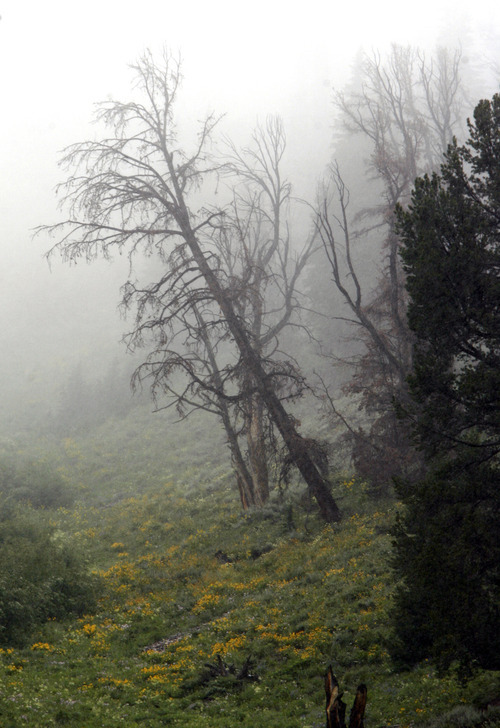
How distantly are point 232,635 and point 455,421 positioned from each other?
19.0 ft

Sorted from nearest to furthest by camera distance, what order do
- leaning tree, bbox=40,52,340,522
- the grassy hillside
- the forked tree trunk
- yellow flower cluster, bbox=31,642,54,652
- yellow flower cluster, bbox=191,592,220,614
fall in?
1. the grassy hillside
2. yellow flower cluster, bbox=31,642,54,652
3. yellow flower cluster, bbox=191,592,220,614
4. leaning tree, bbox=40,52,340,522
5. the forked tree trunk

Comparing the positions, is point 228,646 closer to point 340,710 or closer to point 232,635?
point 232,635

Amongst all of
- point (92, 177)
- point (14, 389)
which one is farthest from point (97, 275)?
point (92, 177)

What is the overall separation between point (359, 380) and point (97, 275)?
55633 millimetres

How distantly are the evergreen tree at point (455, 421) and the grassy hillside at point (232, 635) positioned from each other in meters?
0.89

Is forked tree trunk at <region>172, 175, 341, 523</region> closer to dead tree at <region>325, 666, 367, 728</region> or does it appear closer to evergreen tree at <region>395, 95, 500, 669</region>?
evergreen tree at <region>395, 95, 500, 669</region>

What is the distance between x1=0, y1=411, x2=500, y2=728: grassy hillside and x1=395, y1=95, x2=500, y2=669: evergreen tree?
889 millimetres

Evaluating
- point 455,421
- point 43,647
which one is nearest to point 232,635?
point 43,647

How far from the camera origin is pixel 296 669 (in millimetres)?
7910

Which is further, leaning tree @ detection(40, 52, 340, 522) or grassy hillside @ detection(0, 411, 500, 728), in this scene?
leaning tree @ detection(40, 52, 340, 522)

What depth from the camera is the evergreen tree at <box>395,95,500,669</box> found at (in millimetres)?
5469

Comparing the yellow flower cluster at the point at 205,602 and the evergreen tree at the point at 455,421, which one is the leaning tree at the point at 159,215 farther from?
the evergreen tree at the point at 455,421

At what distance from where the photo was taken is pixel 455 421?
253 inches

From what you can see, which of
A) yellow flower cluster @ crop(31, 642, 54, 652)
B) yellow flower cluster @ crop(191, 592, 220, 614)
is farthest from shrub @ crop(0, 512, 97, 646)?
yellow flower cluster @ crop(191, 592, 220, 614)
